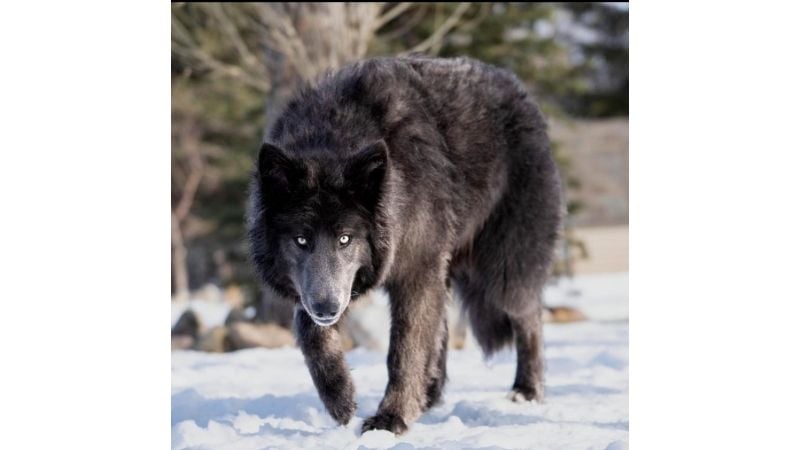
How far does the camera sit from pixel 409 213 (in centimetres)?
437

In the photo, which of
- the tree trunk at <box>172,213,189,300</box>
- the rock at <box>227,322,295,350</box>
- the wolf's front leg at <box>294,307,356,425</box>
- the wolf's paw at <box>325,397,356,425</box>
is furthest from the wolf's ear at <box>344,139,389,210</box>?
the tree trunk at <box>172,213,189,300</box>

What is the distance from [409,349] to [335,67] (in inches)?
108

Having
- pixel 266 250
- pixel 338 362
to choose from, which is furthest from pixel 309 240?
pixel 338 362

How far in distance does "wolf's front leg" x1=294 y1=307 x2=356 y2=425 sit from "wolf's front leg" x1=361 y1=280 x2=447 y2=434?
15cm

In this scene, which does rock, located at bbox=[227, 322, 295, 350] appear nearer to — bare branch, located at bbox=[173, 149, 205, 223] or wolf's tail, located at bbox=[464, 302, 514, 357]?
wolf's tail, located at bbox=[464, 302, 514, 357]

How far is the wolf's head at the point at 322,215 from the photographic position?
151 inches

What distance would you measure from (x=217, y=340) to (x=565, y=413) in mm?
4925

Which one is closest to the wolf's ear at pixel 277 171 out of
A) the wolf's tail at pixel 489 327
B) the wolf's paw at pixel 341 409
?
the wolf's paw at pixel 341 409

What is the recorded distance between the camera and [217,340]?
8.79 metres

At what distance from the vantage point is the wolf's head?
3.84 m

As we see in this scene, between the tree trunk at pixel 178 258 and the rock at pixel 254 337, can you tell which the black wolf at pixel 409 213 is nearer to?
the rock at pixel 254 337

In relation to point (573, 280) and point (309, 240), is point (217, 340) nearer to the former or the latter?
point (309, 240)

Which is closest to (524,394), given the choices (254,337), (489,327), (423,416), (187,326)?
(489,327)

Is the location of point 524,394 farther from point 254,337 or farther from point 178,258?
point 178,258
